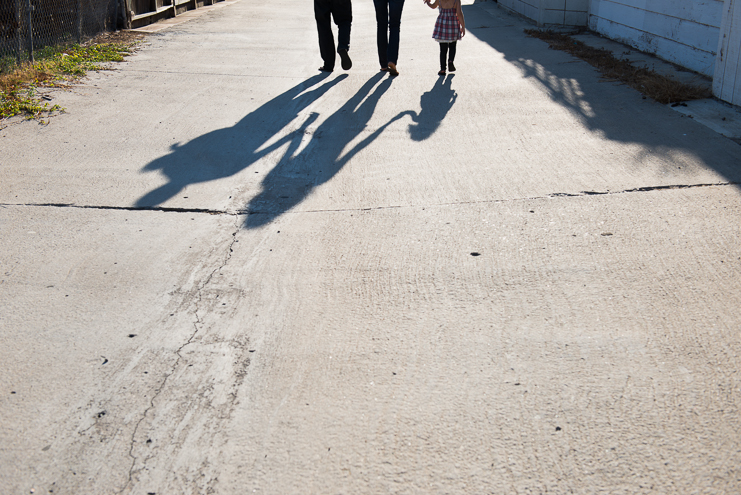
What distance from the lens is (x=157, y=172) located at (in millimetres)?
5598

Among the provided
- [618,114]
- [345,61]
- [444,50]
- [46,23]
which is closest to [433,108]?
[444,50]

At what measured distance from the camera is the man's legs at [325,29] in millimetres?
8883

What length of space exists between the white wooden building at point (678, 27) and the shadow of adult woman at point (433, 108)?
3055 mm

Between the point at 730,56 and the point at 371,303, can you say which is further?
the point at 730,56

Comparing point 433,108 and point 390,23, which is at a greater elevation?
point 390,23

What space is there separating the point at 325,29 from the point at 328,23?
0.13 metres

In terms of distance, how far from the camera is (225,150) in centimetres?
613

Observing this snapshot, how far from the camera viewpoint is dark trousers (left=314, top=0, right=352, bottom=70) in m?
8.80

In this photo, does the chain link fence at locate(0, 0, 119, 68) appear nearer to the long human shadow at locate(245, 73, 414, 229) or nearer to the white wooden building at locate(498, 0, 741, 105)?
the long human shadow at locate(245, 73, 414, 229)

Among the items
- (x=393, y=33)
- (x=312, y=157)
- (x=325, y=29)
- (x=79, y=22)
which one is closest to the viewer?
(x=312, y=157)

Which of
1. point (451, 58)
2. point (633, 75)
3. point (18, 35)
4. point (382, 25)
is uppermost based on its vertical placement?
point (18, 35)

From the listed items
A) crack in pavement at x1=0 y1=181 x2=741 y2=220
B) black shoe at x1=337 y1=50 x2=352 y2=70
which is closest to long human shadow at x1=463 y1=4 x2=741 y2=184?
crack in pavement at x1=0 y1=181 x2=741 y2=220

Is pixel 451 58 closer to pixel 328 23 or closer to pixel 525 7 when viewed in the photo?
pixel 328 23

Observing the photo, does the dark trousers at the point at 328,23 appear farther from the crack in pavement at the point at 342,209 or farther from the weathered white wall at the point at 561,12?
the weathered white wall at the point at 561,12
